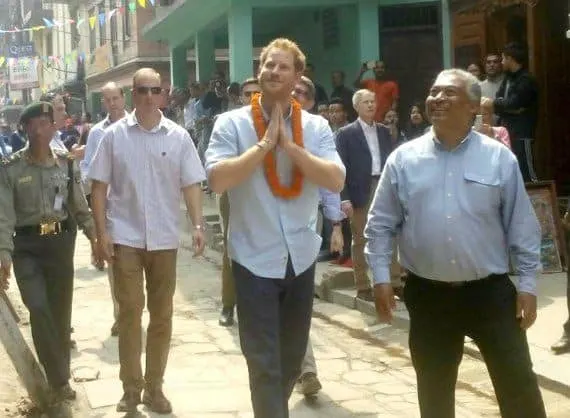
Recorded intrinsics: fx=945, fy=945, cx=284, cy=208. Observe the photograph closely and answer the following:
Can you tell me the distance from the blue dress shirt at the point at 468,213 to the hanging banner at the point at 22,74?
1551 inches

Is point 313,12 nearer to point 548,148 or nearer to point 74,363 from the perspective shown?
point 548,148

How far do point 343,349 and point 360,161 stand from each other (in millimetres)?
1762

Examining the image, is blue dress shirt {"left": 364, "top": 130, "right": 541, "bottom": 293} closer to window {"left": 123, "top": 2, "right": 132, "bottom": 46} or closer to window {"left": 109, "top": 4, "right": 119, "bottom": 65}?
window {"left": 123, "top": 2, "right": 132, "bottom": 46}

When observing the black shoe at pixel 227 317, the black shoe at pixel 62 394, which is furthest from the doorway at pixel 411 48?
the black shoe at pixel 62 394

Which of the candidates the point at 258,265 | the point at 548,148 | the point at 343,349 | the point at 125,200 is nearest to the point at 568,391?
the point at 343,349

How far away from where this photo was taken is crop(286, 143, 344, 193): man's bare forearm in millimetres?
4438

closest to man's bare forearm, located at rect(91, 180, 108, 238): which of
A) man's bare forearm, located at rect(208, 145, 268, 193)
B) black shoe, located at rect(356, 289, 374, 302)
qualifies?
man's bare forearm, located at rect(208, 145, 268, 193)

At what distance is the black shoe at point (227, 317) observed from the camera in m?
8.43

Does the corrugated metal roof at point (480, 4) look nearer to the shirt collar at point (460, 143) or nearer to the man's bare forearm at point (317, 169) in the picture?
the man's bare forearm at point (317, 169)

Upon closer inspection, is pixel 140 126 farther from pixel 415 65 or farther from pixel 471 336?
pixel 415 65

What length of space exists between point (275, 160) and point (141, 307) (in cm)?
162

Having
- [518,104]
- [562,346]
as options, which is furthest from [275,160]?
[518,104]

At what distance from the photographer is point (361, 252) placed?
28.6ft

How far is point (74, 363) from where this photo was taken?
7.41 meters
